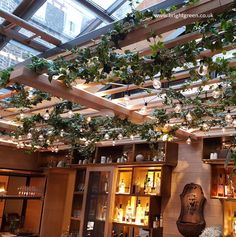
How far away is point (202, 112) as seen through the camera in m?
3.73

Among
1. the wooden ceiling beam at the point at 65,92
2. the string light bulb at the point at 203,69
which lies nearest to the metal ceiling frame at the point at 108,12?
the wooden ceiling beam at the point at 65,92

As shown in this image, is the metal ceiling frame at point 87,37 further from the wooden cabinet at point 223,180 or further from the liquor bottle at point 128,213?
the liquor bottle at point 128,213

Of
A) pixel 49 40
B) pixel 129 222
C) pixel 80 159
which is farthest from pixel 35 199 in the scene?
pixel 49 40

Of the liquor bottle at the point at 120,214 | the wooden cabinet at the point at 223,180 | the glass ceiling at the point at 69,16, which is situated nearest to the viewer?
the glass ceiling at the point at 69,16

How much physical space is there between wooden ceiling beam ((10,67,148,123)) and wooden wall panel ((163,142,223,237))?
6.20ft

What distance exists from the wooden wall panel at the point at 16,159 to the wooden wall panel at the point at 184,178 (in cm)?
432

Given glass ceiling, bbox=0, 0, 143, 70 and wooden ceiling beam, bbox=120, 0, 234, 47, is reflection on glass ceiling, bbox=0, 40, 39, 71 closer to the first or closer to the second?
glass ceiling, bbox=0, 0, 143, 70

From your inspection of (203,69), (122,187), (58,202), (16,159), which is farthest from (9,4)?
(58,202)

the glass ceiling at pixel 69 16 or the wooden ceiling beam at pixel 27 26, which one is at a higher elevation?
the glass ceiling at pixel 69 16

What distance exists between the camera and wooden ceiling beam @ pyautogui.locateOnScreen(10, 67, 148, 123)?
2.91 meters

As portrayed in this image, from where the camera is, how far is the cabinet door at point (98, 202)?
639 centimetres

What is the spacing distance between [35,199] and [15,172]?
34.9 inches

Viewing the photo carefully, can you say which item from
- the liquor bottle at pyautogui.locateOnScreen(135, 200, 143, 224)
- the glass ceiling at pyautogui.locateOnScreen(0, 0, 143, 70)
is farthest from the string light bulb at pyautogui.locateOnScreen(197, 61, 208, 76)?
the liquor bottle at pyautogui.locateOnScreen(135, 200, 143, 224)

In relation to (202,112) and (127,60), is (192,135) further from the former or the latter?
(127,60)
